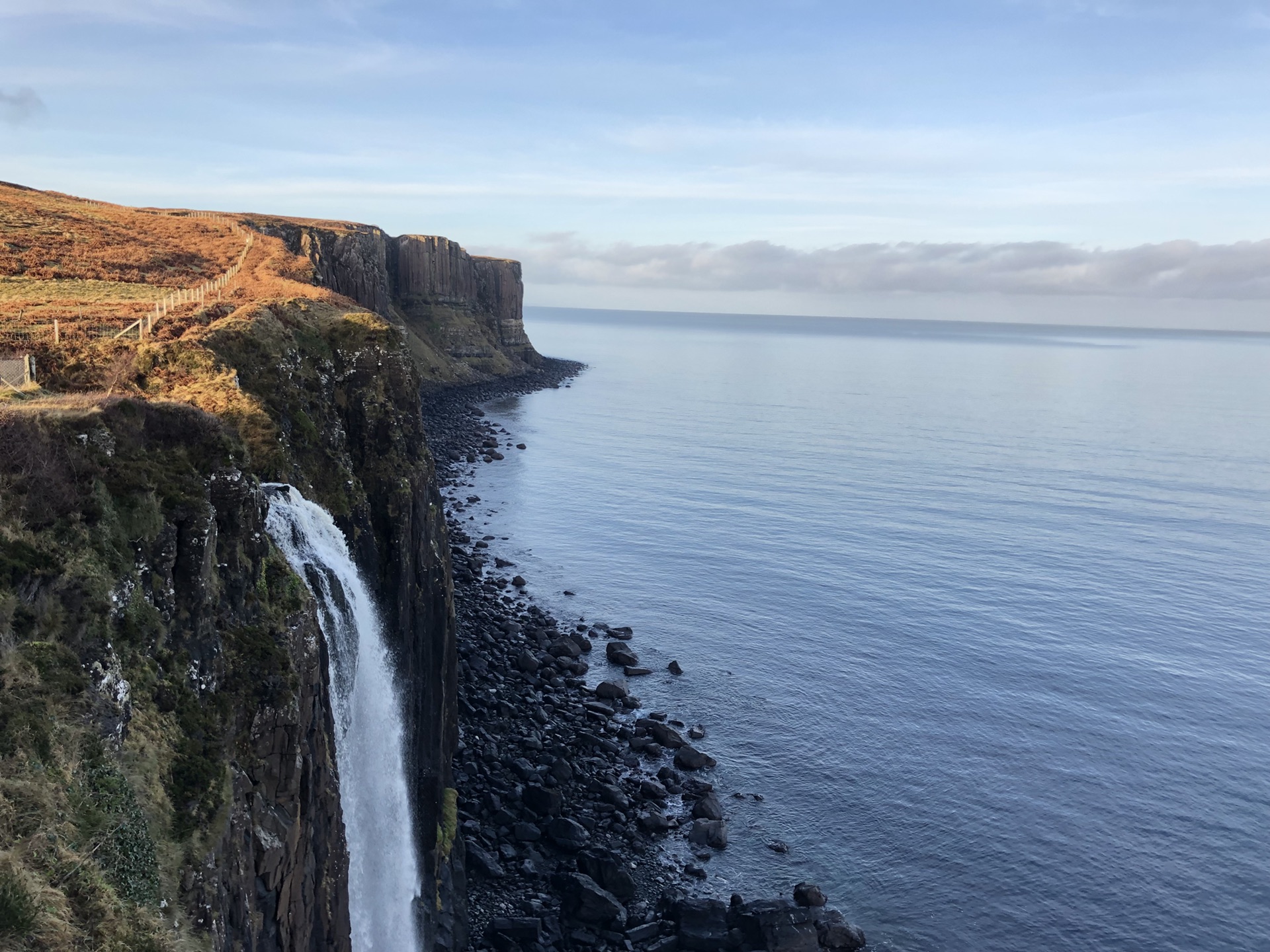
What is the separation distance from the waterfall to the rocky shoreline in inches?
199

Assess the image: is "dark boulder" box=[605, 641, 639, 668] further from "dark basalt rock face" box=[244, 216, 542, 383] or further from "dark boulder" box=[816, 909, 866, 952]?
"dark basalt rock face" box=[244, 216, 542, 383]

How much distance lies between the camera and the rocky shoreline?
28375 millimetres

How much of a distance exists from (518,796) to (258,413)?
19.0 meters

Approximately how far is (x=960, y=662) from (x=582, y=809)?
2324 cm

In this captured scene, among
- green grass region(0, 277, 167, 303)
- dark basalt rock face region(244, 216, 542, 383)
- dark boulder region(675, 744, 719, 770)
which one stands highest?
dark basalt rock face region(244, 216, 542, 383)

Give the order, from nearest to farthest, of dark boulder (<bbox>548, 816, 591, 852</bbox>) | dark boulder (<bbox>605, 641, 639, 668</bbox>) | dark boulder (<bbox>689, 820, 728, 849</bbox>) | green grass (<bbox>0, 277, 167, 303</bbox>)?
dark boulder (<bbox>548, 816, 591, 852</bbox>), dark boulder (<bbox>689, 820, 728, 849</bbox>), green grass (<bbox>0, 277, 167, 303</bbox>), dark boulder (<bbox>605, 641, 639, 668</bbox>)

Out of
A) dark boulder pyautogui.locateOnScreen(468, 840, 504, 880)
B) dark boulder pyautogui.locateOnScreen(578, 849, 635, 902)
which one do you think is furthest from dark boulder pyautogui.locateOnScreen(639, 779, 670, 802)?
dark boulder pyautogui.locateOnScreen(468, 840, 504, 880)

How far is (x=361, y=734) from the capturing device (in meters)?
22.7

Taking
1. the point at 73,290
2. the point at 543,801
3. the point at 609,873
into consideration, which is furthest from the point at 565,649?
the point at 73,290

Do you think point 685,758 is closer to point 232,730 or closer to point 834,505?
point 232,730

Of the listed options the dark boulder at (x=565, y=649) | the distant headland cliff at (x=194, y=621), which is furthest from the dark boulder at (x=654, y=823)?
the dark boulder at (x=565, y=649)

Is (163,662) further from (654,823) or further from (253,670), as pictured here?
(654,823)

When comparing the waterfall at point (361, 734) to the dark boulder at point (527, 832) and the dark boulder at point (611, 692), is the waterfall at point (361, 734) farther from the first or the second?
the dark boulder at point (611, 692)

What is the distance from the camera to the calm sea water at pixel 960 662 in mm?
31484
